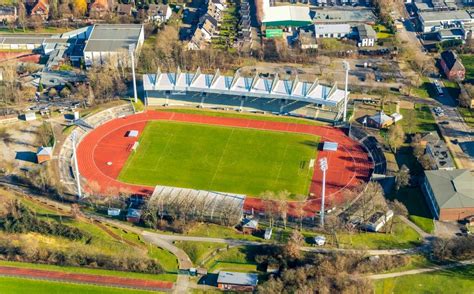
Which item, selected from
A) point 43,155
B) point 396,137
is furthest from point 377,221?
point 43,155

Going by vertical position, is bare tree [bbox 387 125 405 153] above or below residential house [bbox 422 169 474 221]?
above

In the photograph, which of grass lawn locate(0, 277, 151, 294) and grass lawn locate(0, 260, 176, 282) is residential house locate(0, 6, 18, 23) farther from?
grass lawn locate(0, 277, 151, 294)

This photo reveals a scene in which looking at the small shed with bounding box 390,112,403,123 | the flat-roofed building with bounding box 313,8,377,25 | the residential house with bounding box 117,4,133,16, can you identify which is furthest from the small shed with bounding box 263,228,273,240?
the residential house with bounding box 117,4,133,16

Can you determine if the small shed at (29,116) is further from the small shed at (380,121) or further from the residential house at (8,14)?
the small shed at (380,121)

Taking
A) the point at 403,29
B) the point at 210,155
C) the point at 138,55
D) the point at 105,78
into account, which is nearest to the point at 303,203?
the point at 210,155

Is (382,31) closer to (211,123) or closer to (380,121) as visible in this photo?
(380,121)
